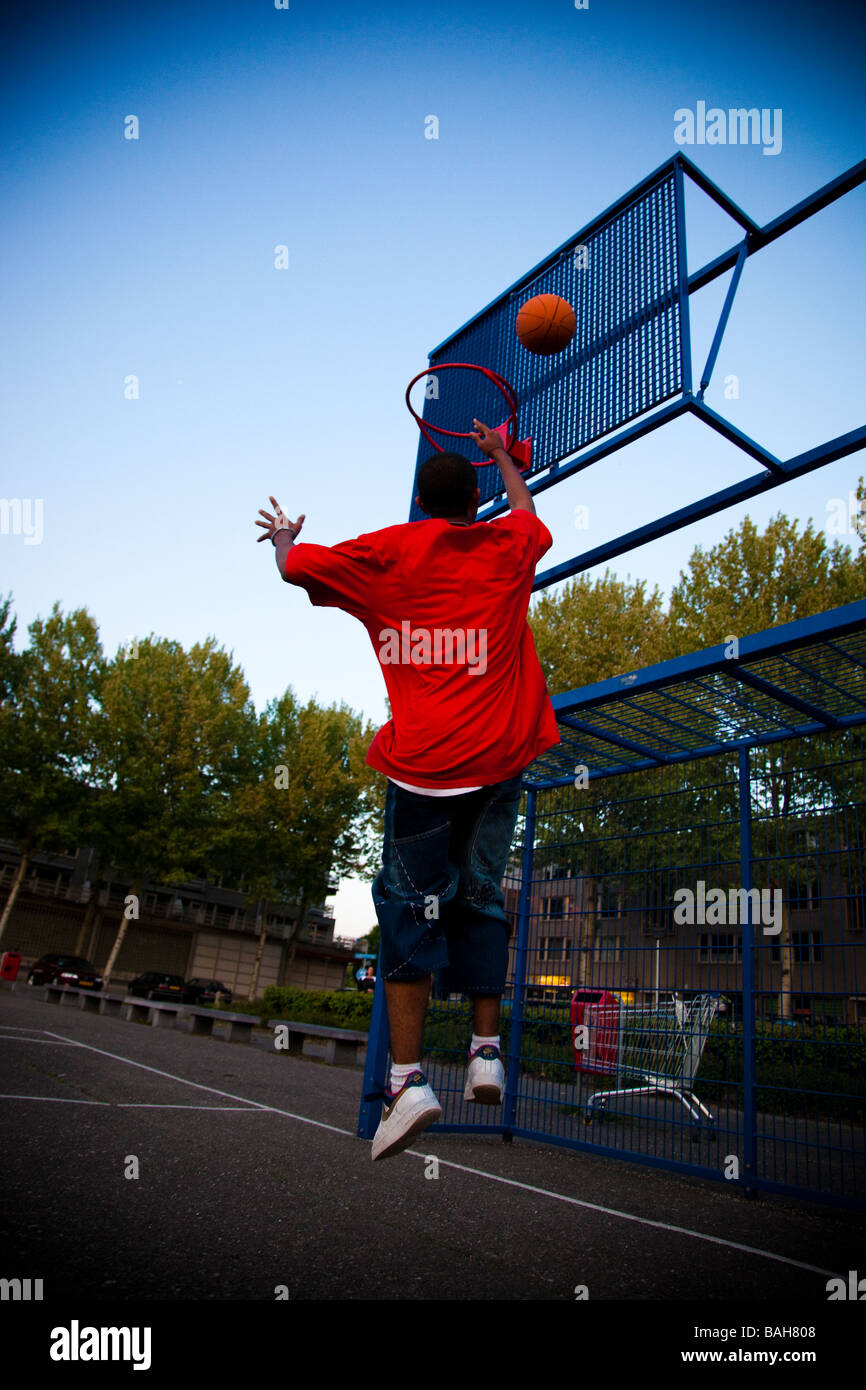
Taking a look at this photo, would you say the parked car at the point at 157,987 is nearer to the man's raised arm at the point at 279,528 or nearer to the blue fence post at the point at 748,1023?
the blue fence post at the point at 748,1023

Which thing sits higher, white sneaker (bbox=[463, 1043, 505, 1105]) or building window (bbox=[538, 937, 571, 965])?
building window (bbox=[538, 937, 571, 965])

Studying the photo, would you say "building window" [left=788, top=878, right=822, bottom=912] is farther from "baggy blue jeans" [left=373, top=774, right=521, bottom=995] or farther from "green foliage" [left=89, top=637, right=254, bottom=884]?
"green foliage" [left=89, top=637, right=254, bottom=884]

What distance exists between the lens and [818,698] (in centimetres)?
541

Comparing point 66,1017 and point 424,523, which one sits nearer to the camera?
point 424,523

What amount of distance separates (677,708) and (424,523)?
3.95 meters

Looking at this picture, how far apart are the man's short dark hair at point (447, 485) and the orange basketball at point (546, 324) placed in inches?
95.2

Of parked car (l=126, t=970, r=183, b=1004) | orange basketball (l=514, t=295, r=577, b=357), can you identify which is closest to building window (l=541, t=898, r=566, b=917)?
orange basketball (l=514, t=295, r=577, b=357)

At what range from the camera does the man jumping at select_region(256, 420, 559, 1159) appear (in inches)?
78.8

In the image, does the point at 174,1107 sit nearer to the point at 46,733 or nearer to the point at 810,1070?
the point at 810,1070

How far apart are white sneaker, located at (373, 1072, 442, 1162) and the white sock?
25 mm

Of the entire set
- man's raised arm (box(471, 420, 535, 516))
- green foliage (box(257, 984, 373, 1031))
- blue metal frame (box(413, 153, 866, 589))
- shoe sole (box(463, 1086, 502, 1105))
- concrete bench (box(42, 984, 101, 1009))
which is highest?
blue metal frame (box(413, 153, 866, 589))
